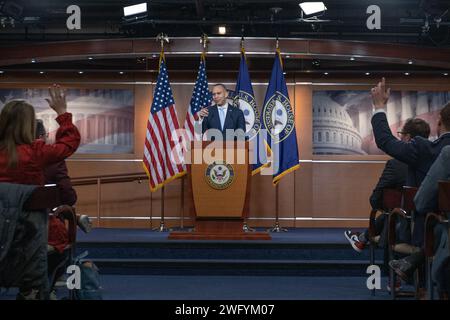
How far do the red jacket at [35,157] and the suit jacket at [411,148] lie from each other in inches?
76.3

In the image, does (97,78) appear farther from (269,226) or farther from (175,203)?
(269,226)

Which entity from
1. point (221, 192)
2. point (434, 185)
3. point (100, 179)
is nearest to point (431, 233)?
point (434, 185)

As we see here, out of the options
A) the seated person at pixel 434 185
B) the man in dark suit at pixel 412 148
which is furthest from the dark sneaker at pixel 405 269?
the seated person at pixel 434 185

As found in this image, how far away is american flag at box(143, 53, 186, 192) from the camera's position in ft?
31.8

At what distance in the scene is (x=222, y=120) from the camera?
8.86m

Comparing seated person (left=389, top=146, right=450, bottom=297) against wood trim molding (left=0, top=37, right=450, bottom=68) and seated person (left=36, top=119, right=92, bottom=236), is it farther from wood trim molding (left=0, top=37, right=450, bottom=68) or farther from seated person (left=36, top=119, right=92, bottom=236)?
wood trim molding (left=0, top=37, right=450, bottom=68)

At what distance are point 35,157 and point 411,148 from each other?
2.51 metres

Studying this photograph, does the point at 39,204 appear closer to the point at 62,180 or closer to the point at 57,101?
the point at 57,101

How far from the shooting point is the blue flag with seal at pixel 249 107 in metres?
9.73

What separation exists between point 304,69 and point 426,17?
201 cm

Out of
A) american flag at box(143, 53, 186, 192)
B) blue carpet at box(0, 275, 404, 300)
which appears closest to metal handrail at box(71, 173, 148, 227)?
american flag at box(143, 53, 186, 192)

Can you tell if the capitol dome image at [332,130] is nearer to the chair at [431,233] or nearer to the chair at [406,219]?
the chair at [406,219]

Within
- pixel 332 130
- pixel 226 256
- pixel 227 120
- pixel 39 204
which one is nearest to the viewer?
pixel 39 204

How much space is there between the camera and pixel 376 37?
12297 millimetres
